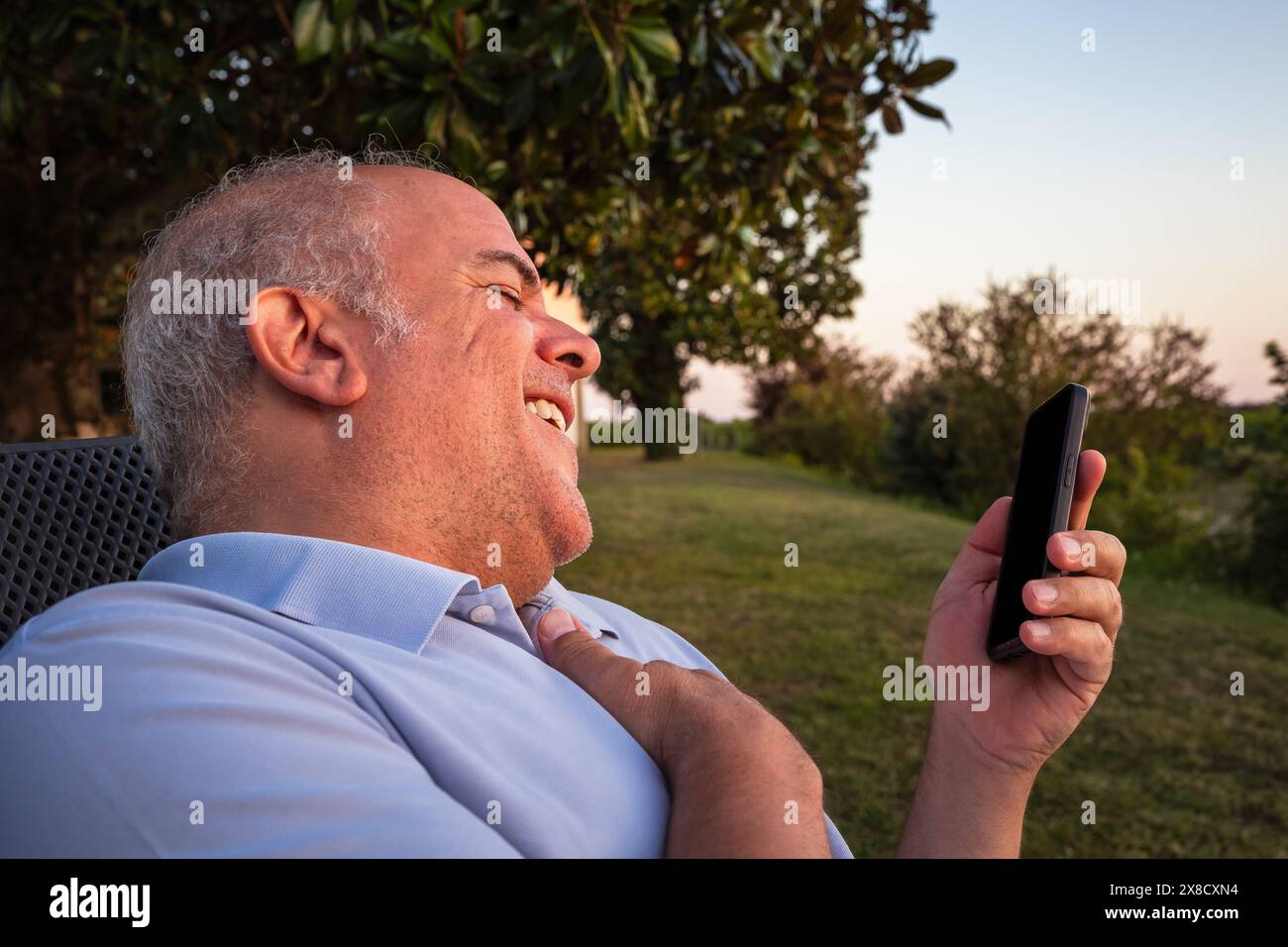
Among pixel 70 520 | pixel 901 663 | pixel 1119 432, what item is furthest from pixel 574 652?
pixel 1119 432

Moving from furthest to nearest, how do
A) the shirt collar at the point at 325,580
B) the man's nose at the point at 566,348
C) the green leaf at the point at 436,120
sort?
the green leaf at the point at 436,120
the man's nose at the point at 566,348
the shirt collar at the point at 325,580

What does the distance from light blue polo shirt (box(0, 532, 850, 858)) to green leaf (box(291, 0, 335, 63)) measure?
2.10m

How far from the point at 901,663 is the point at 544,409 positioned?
544 centimetres

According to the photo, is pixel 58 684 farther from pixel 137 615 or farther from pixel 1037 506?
pixel 1037 506

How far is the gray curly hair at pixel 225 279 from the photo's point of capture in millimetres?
1646

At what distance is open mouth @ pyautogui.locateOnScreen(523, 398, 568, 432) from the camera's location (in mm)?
1808

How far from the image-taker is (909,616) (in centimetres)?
782

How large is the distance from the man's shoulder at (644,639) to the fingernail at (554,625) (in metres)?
0.21

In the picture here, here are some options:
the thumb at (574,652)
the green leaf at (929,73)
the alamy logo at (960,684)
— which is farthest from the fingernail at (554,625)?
the green leaf at (929,73)
